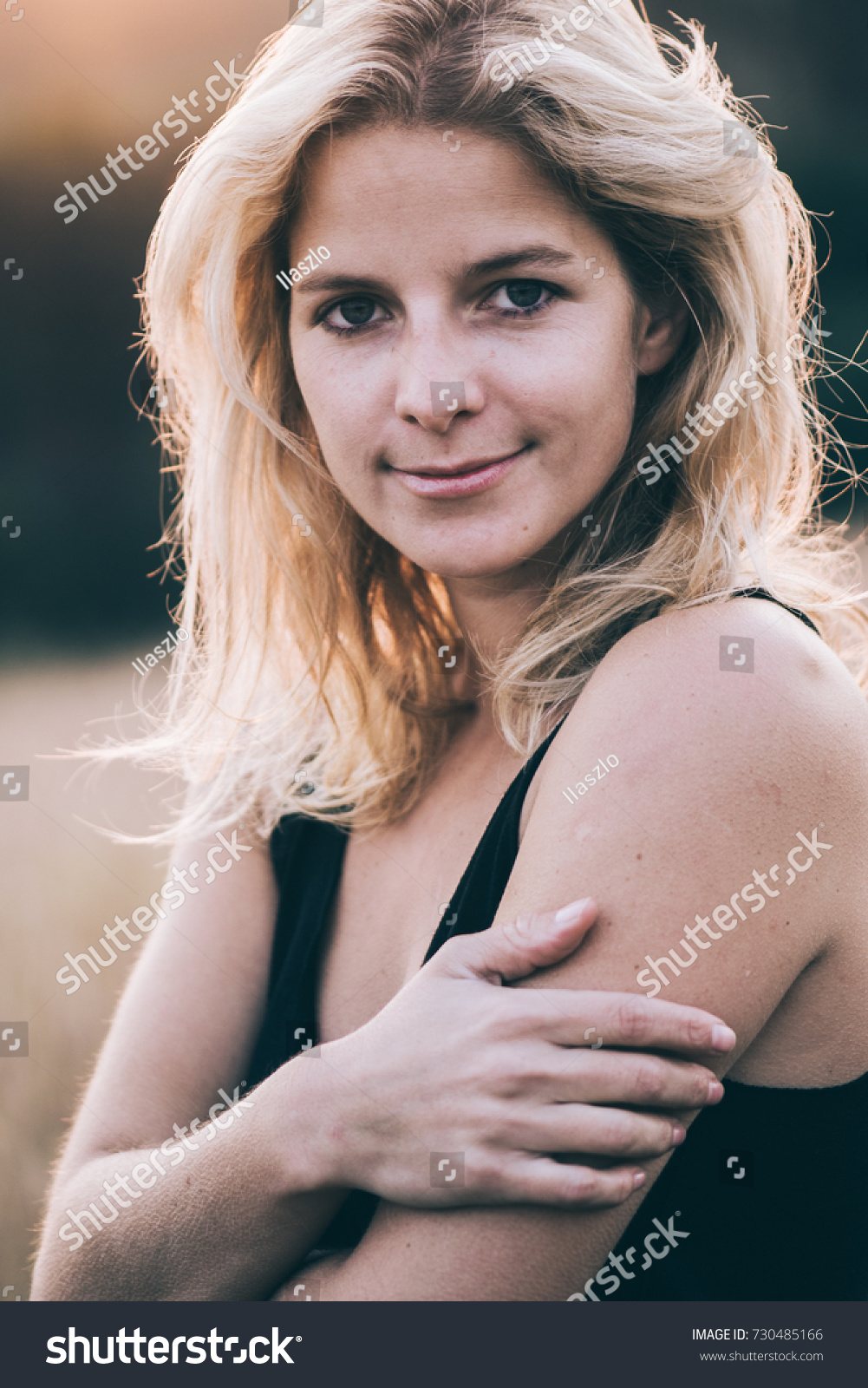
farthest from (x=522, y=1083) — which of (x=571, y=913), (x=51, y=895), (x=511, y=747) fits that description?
(x=51, y=895)

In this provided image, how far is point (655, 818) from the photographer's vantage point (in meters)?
1.16

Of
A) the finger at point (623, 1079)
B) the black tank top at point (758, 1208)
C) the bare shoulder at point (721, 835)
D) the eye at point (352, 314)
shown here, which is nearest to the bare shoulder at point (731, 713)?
the bare shoulder at point (721, 835)

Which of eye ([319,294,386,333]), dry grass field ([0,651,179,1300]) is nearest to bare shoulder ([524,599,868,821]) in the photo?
eye ([319,294,386,333])

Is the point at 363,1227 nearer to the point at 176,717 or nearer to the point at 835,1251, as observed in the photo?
the point at 835,1251

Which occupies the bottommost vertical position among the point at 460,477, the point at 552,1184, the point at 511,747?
the point at 552,1184

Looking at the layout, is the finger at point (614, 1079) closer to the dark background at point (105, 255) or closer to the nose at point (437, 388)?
the nose at point (437, 388)

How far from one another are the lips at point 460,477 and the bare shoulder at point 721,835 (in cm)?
37

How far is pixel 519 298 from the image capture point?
141 centimetres

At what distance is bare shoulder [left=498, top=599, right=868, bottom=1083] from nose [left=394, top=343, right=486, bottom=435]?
434mm

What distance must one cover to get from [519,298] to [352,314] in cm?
26

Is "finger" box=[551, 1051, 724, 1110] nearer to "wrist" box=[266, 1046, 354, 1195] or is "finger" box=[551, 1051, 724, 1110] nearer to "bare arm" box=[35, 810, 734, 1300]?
"bare arm" box=[35, 810, 734, 1300]

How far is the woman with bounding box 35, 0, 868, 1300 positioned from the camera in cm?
115

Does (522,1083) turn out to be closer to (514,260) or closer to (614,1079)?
(614,1079)

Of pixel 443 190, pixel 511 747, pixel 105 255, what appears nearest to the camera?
pixel 443 190
